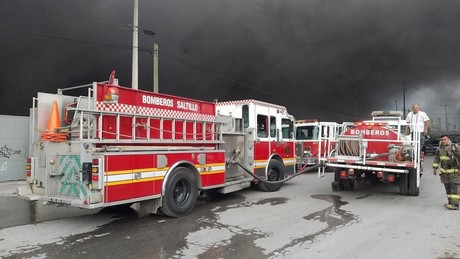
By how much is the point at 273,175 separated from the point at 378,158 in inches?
119

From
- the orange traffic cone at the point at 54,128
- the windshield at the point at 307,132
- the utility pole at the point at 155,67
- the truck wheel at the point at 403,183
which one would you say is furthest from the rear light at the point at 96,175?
the windshield at the point at 307,132

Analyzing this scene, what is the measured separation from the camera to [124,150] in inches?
248

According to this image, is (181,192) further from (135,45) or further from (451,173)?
(135,45)

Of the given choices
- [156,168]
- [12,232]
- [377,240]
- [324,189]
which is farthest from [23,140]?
[377,240]

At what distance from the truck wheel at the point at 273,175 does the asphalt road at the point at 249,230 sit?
123 cm

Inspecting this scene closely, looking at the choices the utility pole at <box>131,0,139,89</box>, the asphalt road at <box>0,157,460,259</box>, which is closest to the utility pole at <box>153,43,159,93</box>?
the utility pole at <box>131,0,139,89</box>

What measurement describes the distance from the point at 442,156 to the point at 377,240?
3829mm

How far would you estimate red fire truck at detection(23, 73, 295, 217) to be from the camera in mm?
6012

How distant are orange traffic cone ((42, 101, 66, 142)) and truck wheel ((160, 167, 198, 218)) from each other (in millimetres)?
2120

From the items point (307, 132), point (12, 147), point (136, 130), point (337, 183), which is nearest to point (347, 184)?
point (337, 183)

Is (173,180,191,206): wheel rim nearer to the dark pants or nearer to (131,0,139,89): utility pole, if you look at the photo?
the dark pants

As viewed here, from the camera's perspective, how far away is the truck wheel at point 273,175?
10.6m

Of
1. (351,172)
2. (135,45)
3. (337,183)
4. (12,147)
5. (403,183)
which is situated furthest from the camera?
(135,45)

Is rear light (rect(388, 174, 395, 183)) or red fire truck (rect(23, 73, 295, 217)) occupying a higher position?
red fire truck (rect(23, 73, 295, 217))
